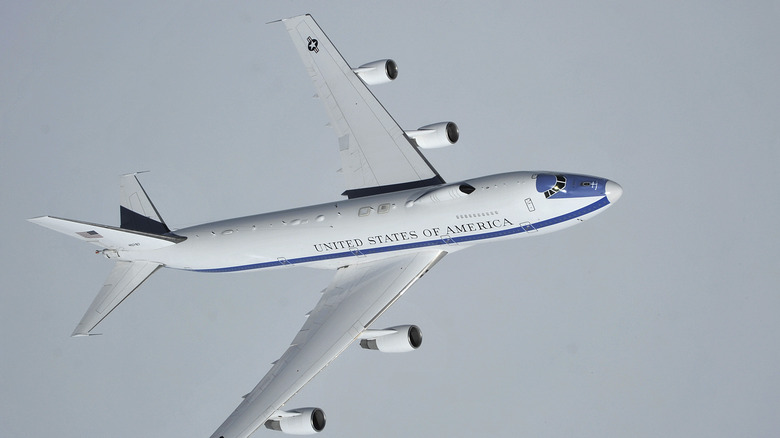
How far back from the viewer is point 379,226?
195 ft

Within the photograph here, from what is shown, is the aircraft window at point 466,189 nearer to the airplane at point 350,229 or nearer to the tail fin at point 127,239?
the airplane at point 350,229

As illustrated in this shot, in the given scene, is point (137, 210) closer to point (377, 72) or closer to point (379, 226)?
point (379, 226)

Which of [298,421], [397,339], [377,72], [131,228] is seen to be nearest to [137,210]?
[131,228]

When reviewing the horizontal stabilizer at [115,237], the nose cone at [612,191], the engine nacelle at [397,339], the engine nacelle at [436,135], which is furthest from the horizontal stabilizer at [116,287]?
the nose cone at [612,191]

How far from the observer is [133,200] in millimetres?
66625

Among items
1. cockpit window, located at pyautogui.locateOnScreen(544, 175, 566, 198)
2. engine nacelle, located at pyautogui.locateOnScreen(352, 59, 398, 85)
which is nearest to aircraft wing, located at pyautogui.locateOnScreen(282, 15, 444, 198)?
engine nacelle, located at pyautogui.locateOnScreen(352, 59, 398, 85)

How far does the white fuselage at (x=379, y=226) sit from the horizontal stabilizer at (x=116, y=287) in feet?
2.27

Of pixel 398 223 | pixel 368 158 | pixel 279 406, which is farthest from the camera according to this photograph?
pixel 368 158

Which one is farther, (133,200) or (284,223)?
(133,200)

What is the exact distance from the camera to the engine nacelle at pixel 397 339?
56.6 meters

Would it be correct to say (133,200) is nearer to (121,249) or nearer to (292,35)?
(121,249)

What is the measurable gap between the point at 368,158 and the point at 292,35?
9980mm

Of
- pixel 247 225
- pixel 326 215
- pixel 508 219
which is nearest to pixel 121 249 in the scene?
pixel 247 225

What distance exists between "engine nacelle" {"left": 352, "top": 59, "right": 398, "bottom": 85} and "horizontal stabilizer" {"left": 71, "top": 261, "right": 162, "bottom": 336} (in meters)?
18.0
